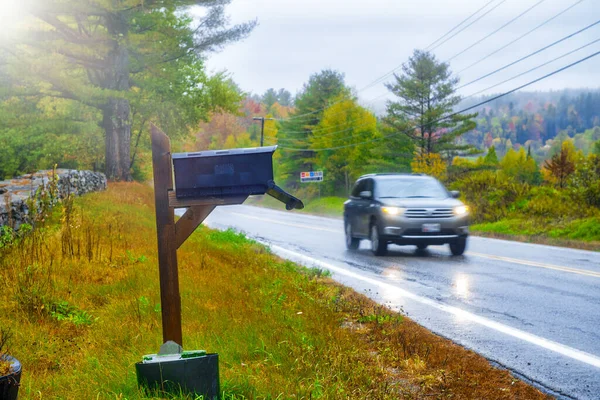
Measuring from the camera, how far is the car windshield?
1523 centimetres

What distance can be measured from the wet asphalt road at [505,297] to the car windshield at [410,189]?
1.38 meters

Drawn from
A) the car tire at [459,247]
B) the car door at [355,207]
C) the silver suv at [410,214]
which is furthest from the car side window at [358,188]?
the car tire at [459,247]

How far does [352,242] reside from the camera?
54.9ft

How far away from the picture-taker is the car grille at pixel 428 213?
14.2 metres

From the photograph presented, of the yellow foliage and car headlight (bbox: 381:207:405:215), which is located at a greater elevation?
the yellow foliage

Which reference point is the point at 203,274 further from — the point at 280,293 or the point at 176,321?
the point at 176,321

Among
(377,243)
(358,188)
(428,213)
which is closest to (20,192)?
(377,243)

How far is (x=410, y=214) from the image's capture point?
14188mm

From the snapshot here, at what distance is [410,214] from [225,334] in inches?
363

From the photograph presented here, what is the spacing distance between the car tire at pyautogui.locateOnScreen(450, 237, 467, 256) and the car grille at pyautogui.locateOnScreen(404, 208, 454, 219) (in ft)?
2.47

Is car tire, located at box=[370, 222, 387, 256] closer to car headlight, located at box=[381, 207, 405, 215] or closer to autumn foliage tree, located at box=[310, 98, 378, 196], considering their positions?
car headlight, located at box=[381, 207, 405, 215]

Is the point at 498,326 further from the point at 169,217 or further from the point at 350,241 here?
the point at 350,241

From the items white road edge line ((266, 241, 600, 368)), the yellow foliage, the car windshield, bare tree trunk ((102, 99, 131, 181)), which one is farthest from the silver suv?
the yellow foliage

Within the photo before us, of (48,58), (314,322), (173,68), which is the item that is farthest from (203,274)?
(173,68)
